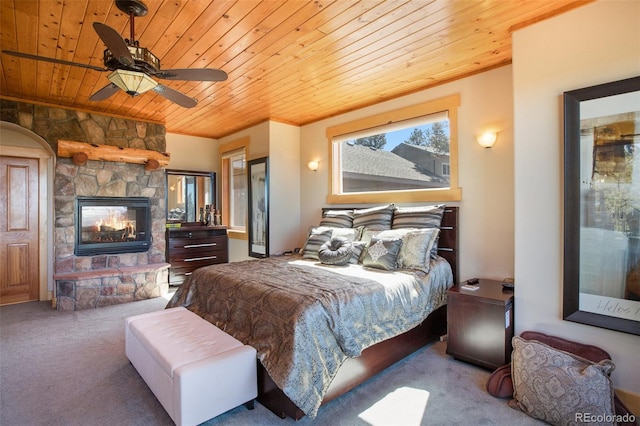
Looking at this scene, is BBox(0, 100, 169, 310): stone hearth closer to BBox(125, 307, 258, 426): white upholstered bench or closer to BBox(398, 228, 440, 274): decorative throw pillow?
BBox(125, 307, 258, 426): white upholstered bench

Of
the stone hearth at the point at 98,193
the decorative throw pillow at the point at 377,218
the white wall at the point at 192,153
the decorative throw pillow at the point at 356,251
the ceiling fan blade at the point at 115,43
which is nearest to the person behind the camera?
the ceiling fan blade at the point at 115,43

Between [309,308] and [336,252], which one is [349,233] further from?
[309,308]

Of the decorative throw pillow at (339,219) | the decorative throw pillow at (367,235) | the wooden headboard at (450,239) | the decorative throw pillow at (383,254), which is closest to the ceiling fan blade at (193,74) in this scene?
the decorative throw pillow at (383,254)

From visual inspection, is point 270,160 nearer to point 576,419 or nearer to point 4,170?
point 4,170

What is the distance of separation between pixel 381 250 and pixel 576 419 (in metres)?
1.78

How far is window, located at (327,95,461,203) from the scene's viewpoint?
11.9ft

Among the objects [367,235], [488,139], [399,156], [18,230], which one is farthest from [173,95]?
[18,230]

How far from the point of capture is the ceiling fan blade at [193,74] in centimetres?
231

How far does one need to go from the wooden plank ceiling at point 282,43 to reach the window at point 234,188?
188 centimetres

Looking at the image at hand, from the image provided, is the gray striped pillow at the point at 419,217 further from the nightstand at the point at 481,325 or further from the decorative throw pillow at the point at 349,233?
the nightstand at the point at 481,325

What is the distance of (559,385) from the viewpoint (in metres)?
1.96

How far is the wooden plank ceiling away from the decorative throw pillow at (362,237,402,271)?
1727 millimetres

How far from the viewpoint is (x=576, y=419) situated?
Result: 188cm

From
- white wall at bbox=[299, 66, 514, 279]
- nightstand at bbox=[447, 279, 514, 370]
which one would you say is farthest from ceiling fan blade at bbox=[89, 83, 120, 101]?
nightstand at bbox=[447, 279, 514, 370]
